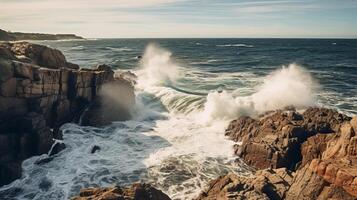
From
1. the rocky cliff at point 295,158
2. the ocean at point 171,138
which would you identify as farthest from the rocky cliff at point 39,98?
the rocky cliff at point 295,158

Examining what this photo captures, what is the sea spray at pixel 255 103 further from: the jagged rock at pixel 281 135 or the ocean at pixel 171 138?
the jagged rock at pixel 281 135

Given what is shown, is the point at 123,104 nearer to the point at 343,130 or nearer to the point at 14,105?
the point at 14,105

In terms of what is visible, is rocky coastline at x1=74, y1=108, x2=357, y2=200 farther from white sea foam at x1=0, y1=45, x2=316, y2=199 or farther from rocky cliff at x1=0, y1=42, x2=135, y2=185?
rocky cliff at x1=0, y1=42, x2=135, y2=185

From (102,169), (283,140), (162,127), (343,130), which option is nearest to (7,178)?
(102,169)

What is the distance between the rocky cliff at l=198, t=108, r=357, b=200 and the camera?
13.7m

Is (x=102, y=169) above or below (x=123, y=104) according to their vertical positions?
below

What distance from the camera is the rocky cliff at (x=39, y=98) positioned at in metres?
22.1

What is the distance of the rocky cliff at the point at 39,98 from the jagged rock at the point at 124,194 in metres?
8.57

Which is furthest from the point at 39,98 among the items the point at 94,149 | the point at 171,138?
the point at 171,138

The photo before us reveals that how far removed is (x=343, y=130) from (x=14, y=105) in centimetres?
1830

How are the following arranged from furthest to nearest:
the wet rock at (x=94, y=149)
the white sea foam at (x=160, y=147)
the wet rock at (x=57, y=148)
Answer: the wet rock at (x=94, y=149) < the wet rock at (x=57, y=148) < the white sea foam at (x=160, y=147)

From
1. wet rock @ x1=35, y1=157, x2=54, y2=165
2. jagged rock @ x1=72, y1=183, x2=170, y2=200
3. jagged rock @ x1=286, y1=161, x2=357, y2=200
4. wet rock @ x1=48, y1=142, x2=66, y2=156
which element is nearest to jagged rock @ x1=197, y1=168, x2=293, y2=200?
jagged rock @ x1=286, y1=161, x2=357, y2=200

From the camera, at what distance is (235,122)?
Result: 27.2 meters

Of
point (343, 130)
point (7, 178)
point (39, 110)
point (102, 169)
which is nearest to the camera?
point (343, 130)
